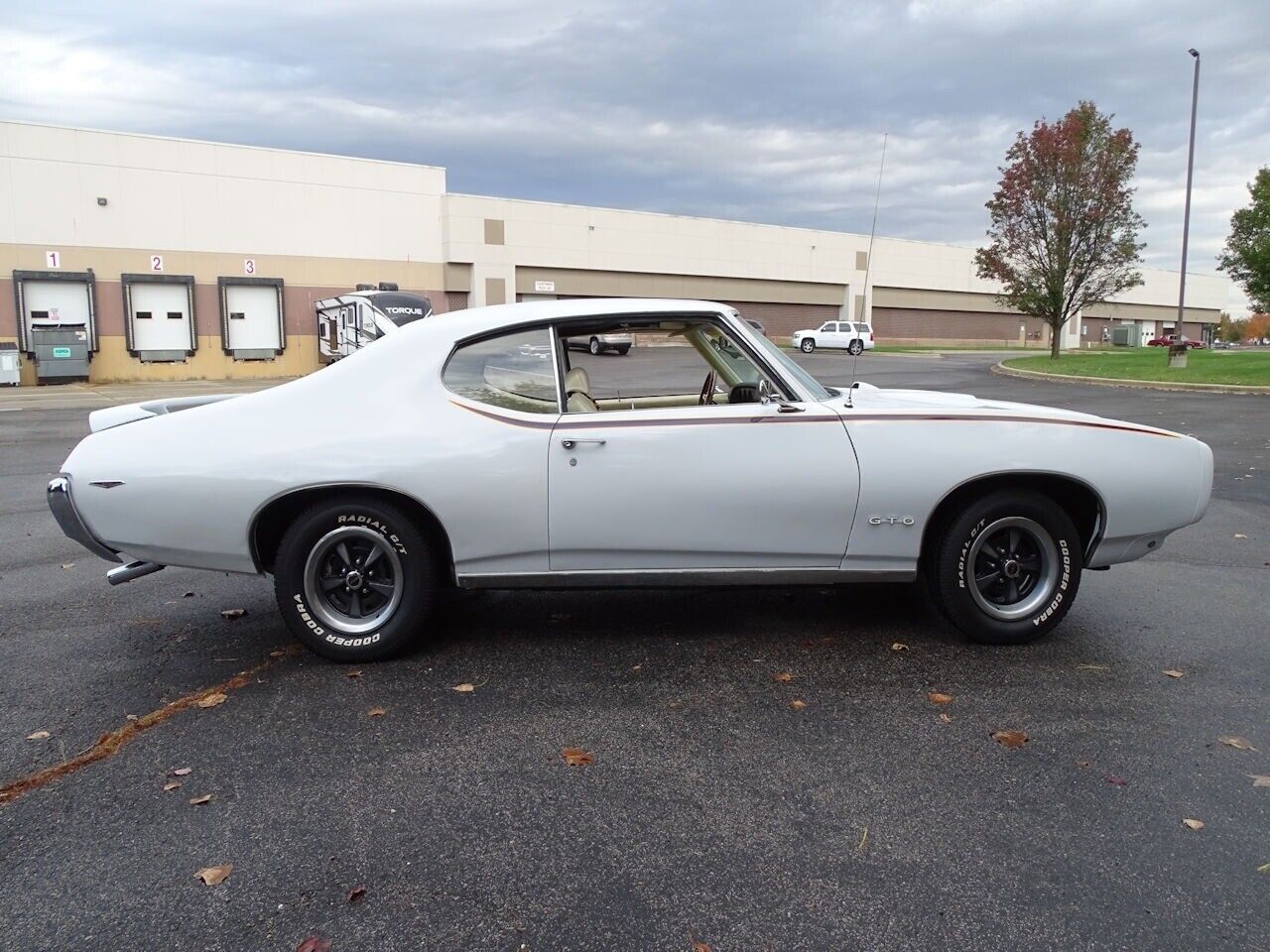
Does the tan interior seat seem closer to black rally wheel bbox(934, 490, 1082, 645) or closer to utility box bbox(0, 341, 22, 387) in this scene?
black rally wheel bbox(934, 490, 1082, 645)

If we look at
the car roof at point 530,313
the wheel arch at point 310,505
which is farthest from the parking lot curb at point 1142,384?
the wheel arch at point 310,505

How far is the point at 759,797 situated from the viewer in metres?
3.08

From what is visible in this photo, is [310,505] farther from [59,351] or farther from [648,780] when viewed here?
[59,351]

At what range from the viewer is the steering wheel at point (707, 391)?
474 centimetres

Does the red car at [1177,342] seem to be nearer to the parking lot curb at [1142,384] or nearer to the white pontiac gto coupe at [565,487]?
the parking lot curb at [1142,384]

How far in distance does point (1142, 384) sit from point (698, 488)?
2083 cm

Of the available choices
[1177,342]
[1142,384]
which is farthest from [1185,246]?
[1142,384]

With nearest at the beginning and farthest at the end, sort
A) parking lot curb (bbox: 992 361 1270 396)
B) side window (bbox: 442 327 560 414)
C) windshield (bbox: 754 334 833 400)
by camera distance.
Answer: side window (bbox: 442 327 560 414), windshield (bbox: 754 334 833 400), parking lot curb (bbox: 992 361 1270 396)

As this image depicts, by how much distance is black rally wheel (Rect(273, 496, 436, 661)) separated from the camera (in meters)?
4.13

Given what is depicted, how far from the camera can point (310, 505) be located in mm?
4184

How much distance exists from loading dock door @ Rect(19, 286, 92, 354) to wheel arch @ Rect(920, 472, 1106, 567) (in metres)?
31.1

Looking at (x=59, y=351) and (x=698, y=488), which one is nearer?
(x=698, y=488)

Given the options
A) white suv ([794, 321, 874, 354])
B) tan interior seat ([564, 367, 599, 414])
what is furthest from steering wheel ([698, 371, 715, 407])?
white suv ([794, 321, 874, 354])

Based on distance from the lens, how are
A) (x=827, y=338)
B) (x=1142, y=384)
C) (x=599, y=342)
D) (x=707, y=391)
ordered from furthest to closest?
(x=827, y=338), (x=1142, y=384), (x=707, y=391), (x=599, y=342)
